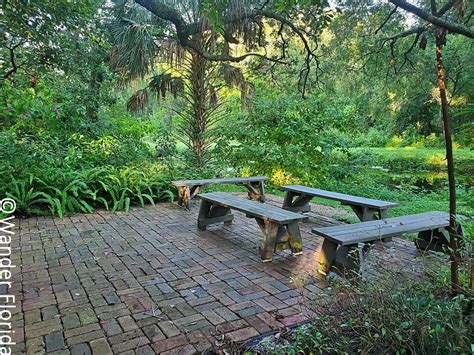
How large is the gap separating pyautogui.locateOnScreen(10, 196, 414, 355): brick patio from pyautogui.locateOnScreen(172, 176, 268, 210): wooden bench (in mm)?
1048

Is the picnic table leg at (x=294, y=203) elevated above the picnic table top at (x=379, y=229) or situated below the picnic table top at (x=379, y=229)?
below

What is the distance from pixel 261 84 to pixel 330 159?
8.12 ft

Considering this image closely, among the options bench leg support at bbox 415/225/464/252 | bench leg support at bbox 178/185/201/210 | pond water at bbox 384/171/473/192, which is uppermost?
bench leg support at bbox 178/185/201/210

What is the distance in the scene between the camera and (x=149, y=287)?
277 cm

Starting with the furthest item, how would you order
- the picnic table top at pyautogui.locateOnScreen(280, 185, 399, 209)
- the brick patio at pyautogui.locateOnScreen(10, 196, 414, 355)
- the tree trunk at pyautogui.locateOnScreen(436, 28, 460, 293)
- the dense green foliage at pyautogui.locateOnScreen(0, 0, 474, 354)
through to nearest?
the dense green foliage at pyautogui.locateOnScreen(0, 0, 474, 354) < the picnic table top at pyautogui.locateOnScreen(280, 185, 399, 209) < the brick patio at pyautogui.locateOnScreen(10, 196, 414, 355) < the tree trunk at pyautogui.locateOnScreen(436, 28, 460, 293)

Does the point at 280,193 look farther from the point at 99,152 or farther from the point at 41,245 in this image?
the point at 41,245

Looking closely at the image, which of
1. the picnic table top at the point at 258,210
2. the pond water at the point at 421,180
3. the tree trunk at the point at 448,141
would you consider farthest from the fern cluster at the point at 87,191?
the pond water at the point at 421,180

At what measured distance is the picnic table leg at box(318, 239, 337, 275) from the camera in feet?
9.51

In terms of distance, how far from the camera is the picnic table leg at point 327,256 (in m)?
2.90

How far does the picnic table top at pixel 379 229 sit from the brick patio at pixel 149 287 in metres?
0.41

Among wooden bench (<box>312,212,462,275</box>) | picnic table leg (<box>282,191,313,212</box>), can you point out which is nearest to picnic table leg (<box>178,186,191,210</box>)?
picnic table leg (<box>282,191,313,212</box>)

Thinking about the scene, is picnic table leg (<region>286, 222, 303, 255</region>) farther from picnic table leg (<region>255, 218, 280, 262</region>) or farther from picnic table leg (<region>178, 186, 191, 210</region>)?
picnic table leg (<region>178, 186, 191, 210</region>)

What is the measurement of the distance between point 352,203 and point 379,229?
133 centimetres

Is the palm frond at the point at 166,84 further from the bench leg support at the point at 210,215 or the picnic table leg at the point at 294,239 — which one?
the picnic table leg at the point at 294,239
